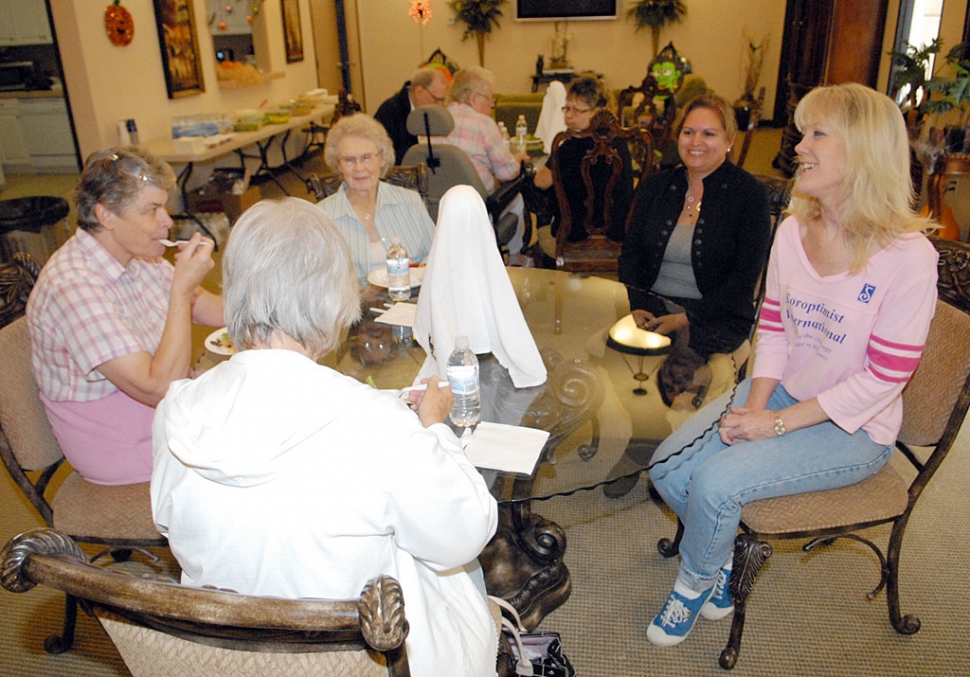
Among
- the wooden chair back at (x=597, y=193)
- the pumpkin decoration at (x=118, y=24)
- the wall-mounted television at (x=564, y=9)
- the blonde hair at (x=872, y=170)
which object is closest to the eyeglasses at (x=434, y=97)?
the wooden chair back at (x=597, y=193)

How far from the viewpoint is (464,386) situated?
156cm

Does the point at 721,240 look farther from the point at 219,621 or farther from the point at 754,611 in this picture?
the point at 219,621

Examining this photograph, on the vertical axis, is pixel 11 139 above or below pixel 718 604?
above

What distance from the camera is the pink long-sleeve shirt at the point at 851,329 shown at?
160 cm

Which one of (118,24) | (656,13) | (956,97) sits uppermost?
(656,13)

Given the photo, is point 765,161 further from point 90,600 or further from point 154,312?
point 90,600

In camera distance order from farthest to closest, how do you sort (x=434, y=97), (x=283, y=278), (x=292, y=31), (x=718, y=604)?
1. (x=292, y=31)
2. (x=434, y=97)
3. (x=718, y=604)
4. (x=283, y=278)

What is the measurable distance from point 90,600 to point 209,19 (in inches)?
292

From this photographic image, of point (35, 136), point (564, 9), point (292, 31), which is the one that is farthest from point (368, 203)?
point (564, 9)

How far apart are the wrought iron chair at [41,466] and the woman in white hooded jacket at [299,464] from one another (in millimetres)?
712

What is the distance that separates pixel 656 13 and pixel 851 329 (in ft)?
32.5

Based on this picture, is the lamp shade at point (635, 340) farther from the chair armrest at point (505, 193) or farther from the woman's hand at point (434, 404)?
the chair armrest at point (505, 193)

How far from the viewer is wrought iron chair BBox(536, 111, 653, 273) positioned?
11.0ft

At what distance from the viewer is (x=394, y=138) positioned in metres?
5.33
